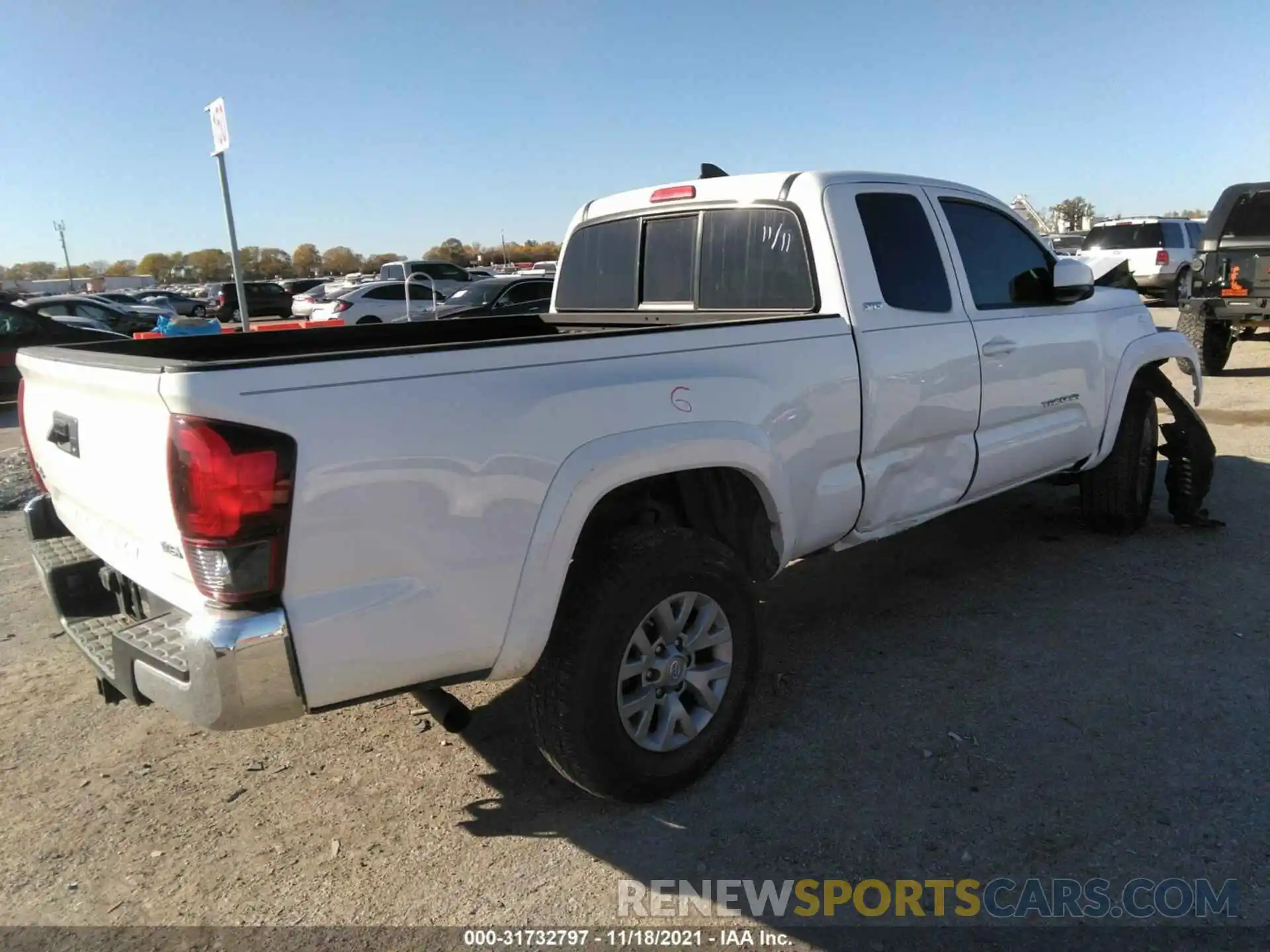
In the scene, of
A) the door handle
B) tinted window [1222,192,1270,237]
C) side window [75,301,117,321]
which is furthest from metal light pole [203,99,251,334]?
side window [75,301,117,321]

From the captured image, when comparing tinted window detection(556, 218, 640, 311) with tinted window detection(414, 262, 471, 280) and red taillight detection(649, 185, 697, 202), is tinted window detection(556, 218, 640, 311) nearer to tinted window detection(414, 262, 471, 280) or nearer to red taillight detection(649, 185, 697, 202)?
red taillight detection(649, 185, 697, 202)

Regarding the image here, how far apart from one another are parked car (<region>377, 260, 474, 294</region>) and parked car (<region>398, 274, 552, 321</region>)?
10.8m

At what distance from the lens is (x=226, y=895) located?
8.72ft

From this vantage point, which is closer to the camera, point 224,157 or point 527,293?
point 224,157

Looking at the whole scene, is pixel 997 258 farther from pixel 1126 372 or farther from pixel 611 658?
pixel 611 658

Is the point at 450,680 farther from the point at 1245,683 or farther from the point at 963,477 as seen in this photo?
the point at 1245,683

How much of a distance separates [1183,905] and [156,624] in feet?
9.40

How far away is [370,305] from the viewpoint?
70.0ft

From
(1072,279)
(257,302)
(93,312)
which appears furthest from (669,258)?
(257,302)

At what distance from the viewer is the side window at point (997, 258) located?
4.29m

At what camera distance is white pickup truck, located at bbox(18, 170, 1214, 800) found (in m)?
2.21

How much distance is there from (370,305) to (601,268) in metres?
17.8

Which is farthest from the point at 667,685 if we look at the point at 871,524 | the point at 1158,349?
the point at 1158,349

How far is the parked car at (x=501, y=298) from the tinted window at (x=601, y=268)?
1045 cm
